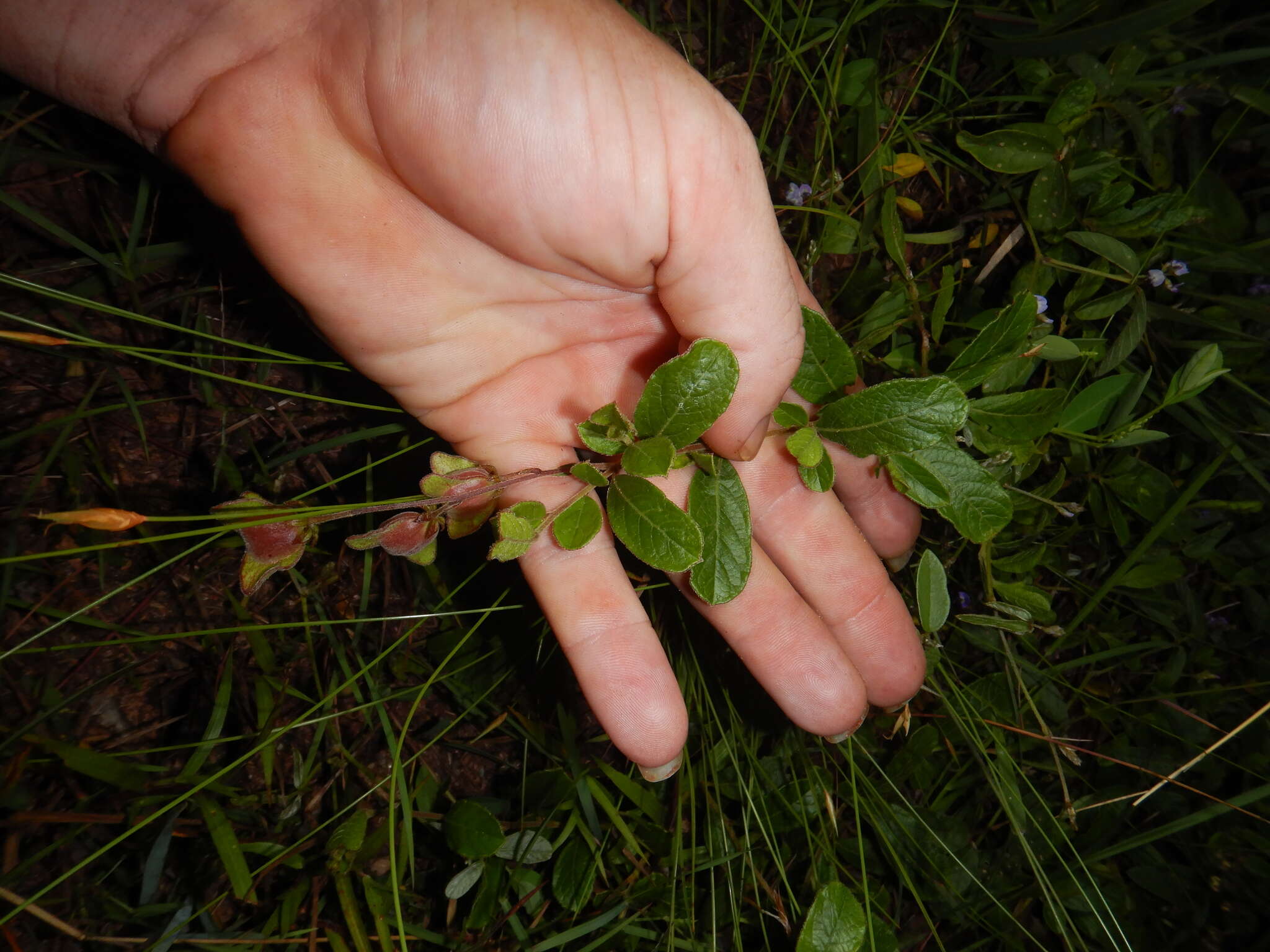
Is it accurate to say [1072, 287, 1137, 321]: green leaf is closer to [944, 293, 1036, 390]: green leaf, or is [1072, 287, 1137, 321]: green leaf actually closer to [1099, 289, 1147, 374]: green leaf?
[1099, 289, 1147, 374]: green leaf

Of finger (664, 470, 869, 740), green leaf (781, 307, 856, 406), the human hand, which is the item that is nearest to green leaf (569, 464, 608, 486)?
the human hand

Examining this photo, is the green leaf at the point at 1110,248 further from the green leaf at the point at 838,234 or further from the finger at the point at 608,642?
the finger at the point at 608,642

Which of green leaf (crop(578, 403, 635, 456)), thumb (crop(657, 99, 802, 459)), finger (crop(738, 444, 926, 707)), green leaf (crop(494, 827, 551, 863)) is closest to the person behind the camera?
thumb (crop(657, 99, 802, 459))

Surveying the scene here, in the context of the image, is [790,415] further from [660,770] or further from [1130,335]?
[1130,335]

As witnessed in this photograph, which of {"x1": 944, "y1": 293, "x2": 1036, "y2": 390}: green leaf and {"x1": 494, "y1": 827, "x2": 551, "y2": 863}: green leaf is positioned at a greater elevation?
{"x1": 944, "y1": 293, "x2": 1036, "y2": 390}: green leaf

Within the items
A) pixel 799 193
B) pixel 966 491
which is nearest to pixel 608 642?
pixel 966 491

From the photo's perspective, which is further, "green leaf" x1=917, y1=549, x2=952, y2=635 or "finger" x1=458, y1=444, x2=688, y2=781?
"green leaf" x1=917, y1=549, x2=952, y2=635

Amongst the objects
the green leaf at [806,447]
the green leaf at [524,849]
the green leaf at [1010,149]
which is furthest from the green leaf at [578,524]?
the green leaf at [1010,149]
